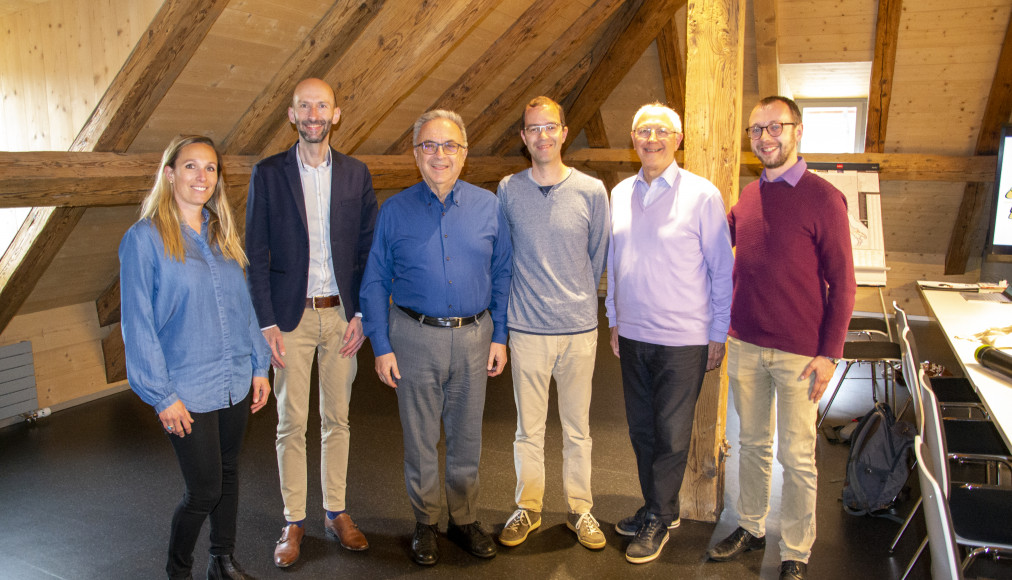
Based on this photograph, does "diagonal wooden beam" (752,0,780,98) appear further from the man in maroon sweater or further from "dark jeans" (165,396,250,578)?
"dark jeans" (165,396,250,578)

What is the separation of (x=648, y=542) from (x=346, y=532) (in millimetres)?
1225

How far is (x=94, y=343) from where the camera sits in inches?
199

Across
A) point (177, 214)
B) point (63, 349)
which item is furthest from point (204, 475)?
point (63, 349)

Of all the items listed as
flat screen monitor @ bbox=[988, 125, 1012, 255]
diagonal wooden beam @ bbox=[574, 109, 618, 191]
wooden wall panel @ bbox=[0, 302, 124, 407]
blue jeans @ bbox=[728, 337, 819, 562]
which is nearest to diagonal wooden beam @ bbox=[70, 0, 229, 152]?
wooden wall panel @ bbox=[0, 302, 124, 407]

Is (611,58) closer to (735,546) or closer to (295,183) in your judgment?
(295,183)

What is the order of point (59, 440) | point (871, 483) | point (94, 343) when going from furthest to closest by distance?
point (94, 343) < point (59, 440) < point (871, 483)

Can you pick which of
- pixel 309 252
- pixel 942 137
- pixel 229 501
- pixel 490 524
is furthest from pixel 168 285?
pixel 942 137

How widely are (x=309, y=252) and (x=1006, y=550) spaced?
249cm

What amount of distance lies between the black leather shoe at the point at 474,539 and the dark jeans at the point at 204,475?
89 centimetres

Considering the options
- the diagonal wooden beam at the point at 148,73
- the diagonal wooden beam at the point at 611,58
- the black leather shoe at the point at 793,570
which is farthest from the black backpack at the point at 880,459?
the diagonal wooden beam at the point at 611,58

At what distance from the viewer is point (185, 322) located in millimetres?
2160

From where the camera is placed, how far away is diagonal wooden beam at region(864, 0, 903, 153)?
5.23m

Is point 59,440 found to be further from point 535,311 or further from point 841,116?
point 841,116

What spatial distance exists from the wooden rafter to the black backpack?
136 inches
